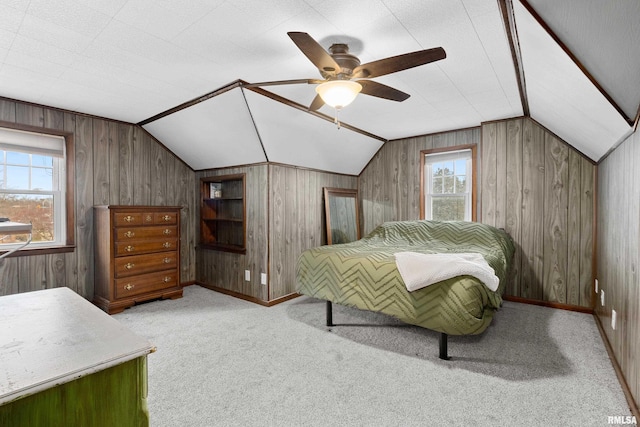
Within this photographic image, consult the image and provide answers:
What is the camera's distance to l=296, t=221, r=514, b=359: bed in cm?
217

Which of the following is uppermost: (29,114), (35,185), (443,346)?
(29,114)

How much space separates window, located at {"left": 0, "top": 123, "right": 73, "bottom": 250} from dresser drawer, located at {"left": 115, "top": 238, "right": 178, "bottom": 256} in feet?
2.01

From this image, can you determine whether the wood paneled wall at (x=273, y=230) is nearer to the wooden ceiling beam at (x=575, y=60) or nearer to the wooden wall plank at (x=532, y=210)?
the wooden wall plank at (x=532, y=210)

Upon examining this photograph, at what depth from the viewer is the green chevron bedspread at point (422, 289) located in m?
2.17

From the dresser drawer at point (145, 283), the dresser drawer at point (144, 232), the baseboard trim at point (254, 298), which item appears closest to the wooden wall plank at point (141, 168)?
the dresser drawer at point (144, 232)

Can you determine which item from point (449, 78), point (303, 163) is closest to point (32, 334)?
point (449, 78)

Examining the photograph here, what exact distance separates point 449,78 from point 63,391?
2950 mm

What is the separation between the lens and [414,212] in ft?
14.9

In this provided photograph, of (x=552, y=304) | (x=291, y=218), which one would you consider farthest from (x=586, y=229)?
(x=291, y=218)

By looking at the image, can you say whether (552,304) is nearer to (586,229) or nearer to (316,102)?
(586,229)

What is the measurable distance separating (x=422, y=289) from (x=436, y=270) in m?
0.18

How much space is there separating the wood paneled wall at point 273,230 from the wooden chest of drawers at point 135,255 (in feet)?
2.21

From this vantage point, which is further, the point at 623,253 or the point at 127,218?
the point at 127,218

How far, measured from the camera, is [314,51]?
181 cm
